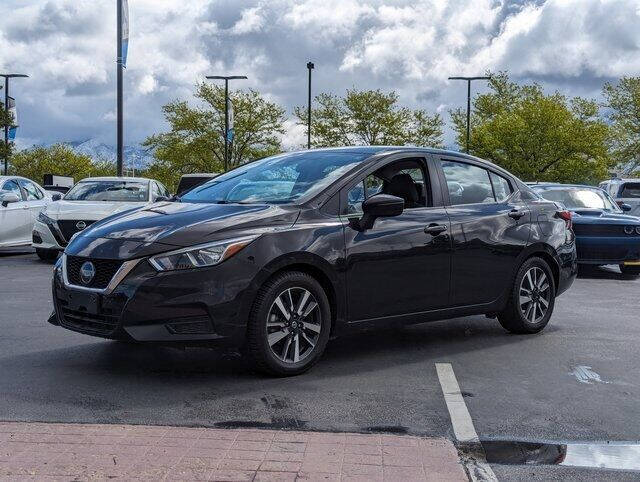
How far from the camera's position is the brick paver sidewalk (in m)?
3.88

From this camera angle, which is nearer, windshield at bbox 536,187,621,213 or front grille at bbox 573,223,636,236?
front grille at bbox 573,223,636,236

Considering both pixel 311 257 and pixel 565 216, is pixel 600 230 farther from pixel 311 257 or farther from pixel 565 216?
pixel 311 257

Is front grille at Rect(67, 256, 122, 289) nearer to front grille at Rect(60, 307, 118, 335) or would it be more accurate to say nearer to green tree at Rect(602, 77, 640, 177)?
front grille at Rect(60, 307, 118, 335)

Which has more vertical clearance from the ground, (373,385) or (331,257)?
(331,257)

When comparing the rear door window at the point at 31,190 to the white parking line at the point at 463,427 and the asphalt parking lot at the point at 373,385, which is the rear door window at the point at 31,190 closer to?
the asphalt parking lot at the point at 373,385

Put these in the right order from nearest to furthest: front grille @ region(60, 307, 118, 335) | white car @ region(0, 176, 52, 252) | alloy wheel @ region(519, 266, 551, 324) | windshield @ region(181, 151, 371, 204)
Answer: front grille @ region(60, 307, 118, 335)
windshield @ region(181, 151, 371, 204)
alloy wheel @ region(519, 266, 551, 324)
white car @ region(0, 176, 52, 252)

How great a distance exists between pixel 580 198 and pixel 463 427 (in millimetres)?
11409

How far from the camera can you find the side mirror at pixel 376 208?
20.3ft

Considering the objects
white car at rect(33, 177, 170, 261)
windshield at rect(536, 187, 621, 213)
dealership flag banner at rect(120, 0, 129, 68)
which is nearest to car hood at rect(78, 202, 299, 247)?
white car at rect(33, 177, 170, 261)

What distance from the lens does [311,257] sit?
5.86 metres

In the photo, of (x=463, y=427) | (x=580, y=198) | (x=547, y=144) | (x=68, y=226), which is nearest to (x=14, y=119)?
(x=547, y=144)

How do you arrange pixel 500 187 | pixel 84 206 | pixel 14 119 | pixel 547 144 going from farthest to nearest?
pixel 547 144 → pixel 14 119 → pixel 84 206 → pixel 500 187

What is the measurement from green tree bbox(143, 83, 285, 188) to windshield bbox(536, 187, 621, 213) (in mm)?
42299

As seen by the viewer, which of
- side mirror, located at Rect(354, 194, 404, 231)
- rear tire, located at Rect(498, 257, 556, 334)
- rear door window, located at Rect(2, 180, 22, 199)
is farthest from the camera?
rear door window, located at Rect(2, 180, 22, 199)
